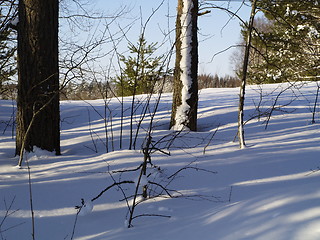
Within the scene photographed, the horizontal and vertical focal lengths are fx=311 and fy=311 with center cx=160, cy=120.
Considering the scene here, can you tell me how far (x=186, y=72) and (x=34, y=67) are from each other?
2.56 metres

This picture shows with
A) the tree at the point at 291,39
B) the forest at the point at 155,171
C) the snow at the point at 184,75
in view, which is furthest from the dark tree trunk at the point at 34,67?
the tree at the point at 291,39

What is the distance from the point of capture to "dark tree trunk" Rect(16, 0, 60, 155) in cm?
414

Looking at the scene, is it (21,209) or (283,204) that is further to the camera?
(21,209)

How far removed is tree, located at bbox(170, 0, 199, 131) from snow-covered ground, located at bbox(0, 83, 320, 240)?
676 millimetres

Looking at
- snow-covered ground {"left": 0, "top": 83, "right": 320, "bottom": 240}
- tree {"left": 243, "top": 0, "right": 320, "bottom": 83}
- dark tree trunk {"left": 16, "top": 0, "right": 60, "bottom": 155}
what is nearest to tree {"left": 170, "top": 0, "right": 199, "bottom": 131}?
snow-covered ground {"left": 0, "top": 83, "right": 320, "bottom": 240}

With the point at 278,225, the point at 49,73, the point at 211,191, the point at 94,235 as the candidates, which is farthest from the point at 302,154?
the point at 49,73

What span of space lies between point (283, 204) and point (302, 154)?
176 centimetres

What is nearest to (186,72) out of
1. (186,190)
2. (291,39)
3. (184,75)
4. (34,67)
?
(184,75)

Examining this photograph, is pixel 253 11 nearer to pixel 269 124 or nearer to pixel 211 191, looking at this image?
pixel 269 124

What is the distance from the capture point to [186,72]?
5547mm

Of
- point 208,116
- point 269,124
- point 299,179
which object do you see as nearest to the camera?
point 299,179

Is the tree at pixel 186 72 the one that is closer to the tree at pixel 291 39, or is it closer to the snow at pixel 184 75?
the snow at pixel 184 75

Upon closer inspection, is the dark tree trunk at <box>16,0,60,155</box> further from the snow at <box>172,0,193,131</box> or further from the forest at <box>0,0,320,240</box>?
the snow at <box>172,0,193,131</box>

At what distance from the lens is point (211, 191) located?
2752 millimetres
